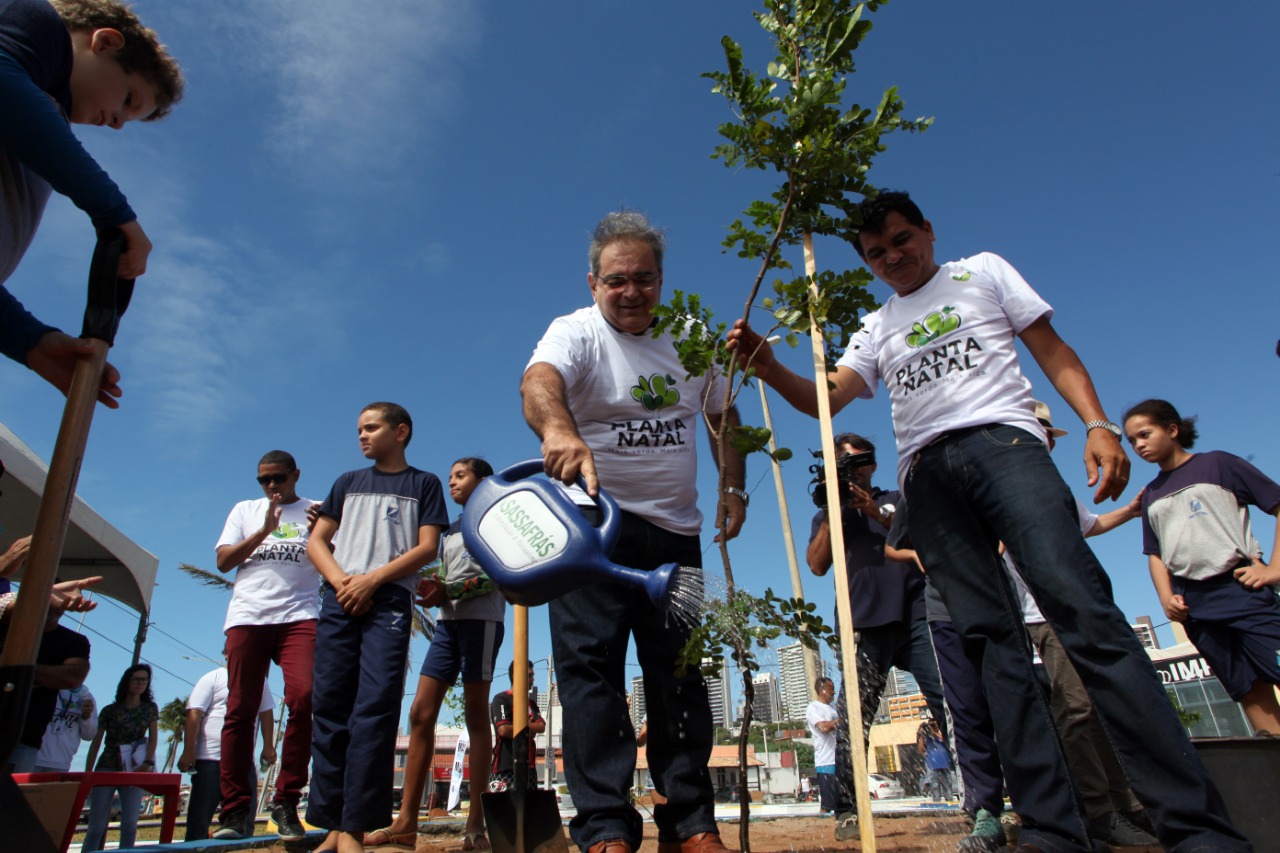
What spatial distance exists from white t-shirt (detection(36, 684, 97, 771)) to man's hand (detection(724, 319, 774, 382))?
4761mm

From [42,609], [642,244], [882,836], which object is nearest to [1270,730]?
[882,836]

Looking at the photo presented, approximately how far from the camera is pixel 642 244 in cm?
256

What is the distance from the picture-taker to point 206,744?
5238 millimetres

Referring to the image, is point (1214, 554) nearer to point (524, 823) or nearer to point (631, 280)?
point (631, 280)

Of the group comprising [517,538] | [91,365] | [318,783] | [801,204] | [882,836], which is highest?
[801,204]

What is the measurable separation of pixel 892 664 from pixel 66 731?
5.31 meters

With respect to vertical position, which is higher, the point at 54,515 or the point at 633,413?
the point at 633,413

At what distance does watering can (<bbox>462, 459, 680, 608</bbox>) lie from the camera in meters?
1.84

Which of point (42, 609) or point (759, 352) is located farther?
point (759, 352)

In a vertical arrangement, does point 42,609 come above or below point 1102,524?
below

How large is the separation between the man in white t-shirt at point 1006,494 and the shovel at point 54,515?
1.44 metres

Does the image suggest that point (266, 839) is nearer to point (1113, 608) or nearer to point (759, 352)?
point (759, 352)

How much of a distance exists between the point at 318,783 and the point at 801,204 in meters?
2.61

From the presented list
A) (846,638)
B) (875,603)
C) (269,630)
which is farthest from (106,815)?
(846,638)
